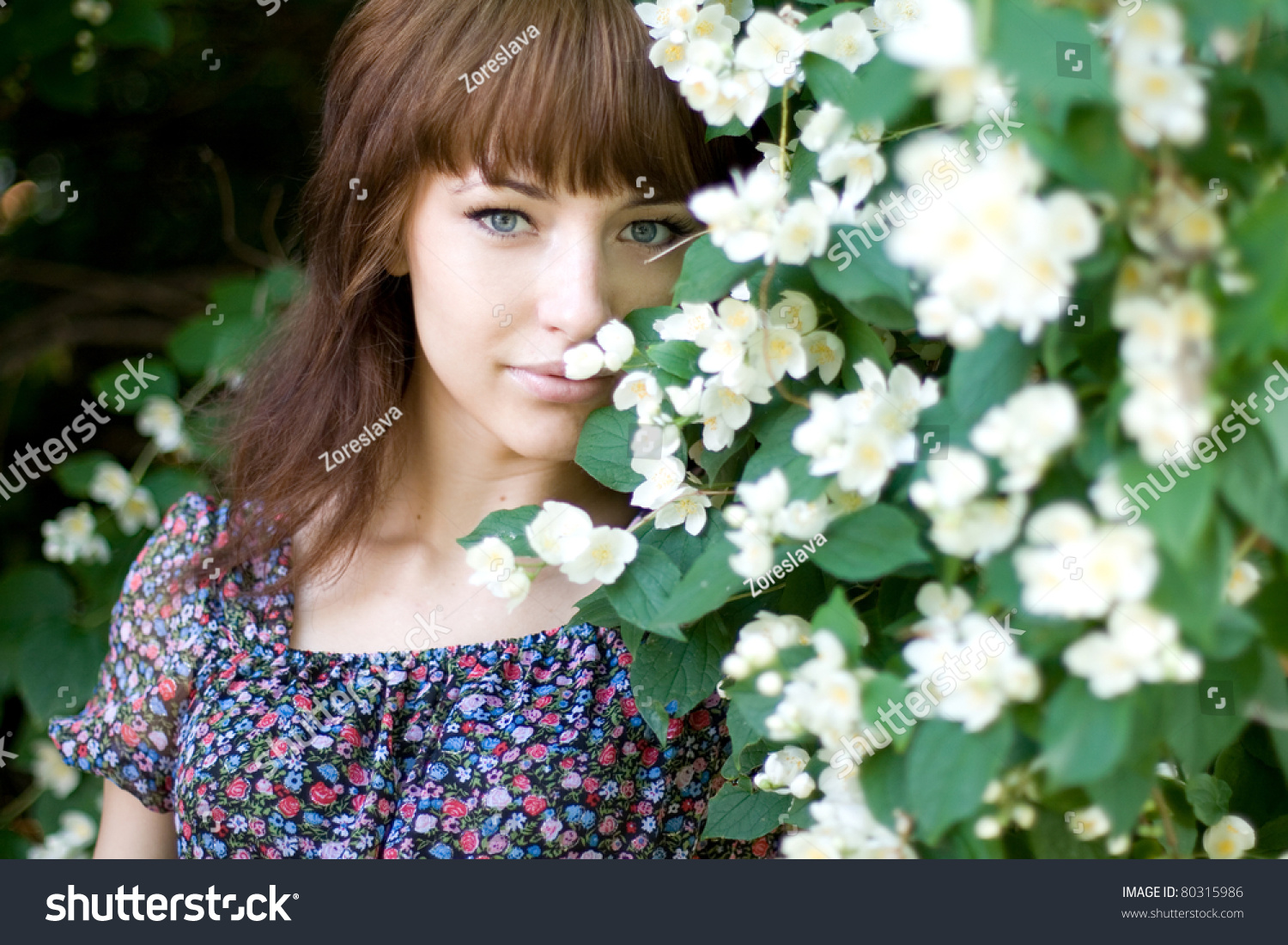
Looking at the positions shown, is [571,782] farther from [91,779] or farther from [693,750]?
[91,779]

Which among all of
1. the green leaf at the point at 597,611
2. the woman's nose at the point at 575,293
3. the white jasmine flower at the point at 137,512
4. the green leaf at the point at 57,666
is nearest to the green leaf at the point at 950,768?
the green leaf at the point at 597,611

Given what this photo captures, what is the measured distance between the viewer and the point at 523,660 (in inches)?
51.6

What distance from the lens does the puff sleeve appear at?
4.73 ft

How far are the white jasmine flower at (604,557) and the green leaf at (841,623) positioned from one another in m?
0.20

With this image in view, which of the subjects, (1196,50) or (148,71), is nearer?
(1196,50)

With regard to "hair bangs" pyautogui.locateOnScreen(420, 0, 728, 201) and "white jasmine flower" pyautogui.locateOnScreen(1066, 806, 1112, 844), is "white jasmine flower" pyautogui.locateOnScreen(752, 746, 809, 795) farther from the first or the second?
"hair bangs" pyautogui.locateOnScreen(420, 0, 728, 201)

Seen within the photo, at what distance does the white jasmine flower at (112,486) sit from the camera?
2055 mm

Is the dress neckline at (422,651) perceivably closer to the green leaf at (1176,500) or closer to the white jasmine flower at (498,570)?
the white jasmine flower at (498,570)

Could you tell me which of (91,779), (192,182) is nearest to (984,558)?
(91,779)

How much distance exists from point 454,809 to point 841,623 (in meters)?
0.71

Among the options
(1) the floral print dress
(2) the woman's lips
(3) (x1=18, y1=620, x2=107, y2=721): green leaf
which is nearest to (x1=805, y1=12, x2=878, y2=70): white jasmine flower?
(2) the woman's lips

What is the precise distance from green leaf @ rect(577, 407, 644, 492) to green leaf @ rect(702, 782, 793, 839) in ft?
0.90

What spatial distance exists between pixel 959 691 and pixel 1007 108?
0.99ft

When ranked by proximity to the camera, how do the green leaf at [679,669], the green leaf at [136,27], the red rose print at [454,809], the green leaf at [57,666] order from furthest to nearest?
1. the green leaf at [136,27]
2. the green leaf at [57,666]
3. the red rose print at [454,809]
4. the green leaf at [679,669]
